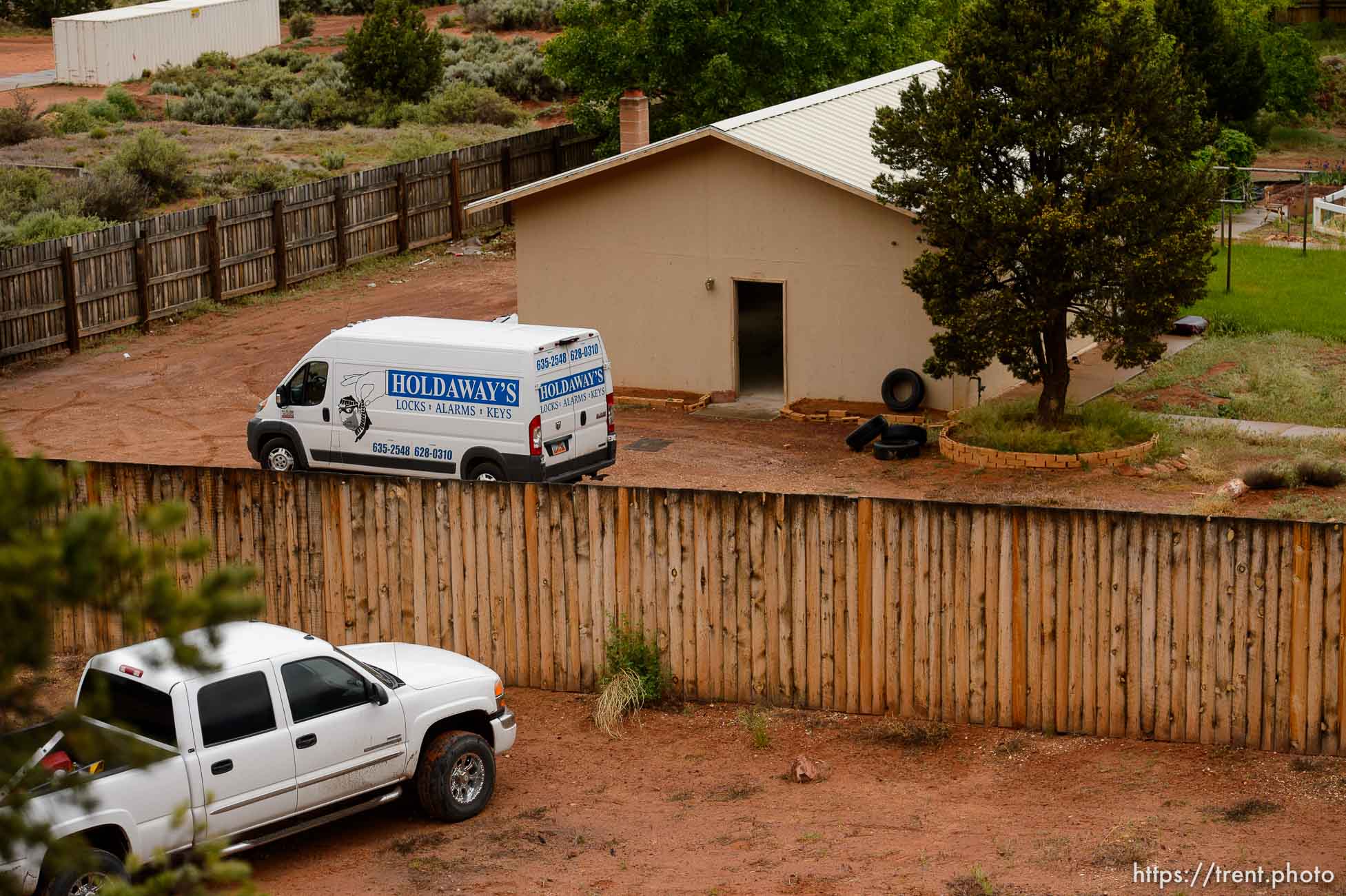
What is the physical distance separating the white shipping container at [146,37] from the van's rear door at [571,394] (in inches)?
1896

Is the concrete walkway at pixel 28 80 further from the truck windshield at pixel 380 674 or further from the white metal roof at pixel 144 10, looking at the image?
the truck windshield at pixel 380 674

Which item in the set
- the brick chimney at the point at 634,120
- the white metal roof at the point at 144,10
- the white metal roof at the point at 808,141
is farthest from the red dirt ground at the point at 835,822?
the white metal roof at the point at 144,10

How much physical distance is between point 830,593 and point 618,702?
1.89m

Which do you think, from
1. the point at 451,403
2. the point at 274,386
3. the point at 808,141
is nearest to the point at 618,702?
the point at 451,403

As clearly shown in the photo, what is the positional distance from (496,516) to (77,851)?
26.9 ft

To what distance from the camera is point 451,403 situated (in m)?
19.3

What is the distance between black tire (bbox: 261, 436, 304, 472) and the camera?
20.7m

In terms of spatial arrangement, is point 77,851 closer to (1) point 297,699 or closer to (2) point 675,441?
(1) point 297,699

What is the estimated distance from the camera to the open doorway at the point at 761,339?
88.1 feet

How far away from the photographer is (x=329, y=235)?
35.8m

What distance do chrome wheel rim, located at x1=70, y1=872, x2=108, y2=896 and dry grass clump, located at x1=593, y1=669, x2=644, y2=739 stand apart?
169 inches

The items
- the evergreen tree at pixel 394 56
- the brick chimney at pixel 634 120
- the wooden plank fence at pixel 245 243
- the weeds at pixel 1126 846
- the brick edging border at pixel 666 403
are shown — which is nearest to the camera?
the weeds at pixel 1126 846

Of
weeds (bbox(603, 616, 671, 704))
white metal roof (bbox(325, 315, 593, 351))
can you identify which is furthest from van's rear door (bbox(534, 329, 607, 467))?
weeds (bbox(603, 616, 671, 704))

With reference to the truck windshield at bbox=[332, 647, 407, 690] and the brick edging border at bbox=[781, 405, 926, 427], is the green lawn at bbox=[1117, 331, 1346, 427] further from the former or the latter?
the truck windshield at bbox=[332, 647, 407, 690]
